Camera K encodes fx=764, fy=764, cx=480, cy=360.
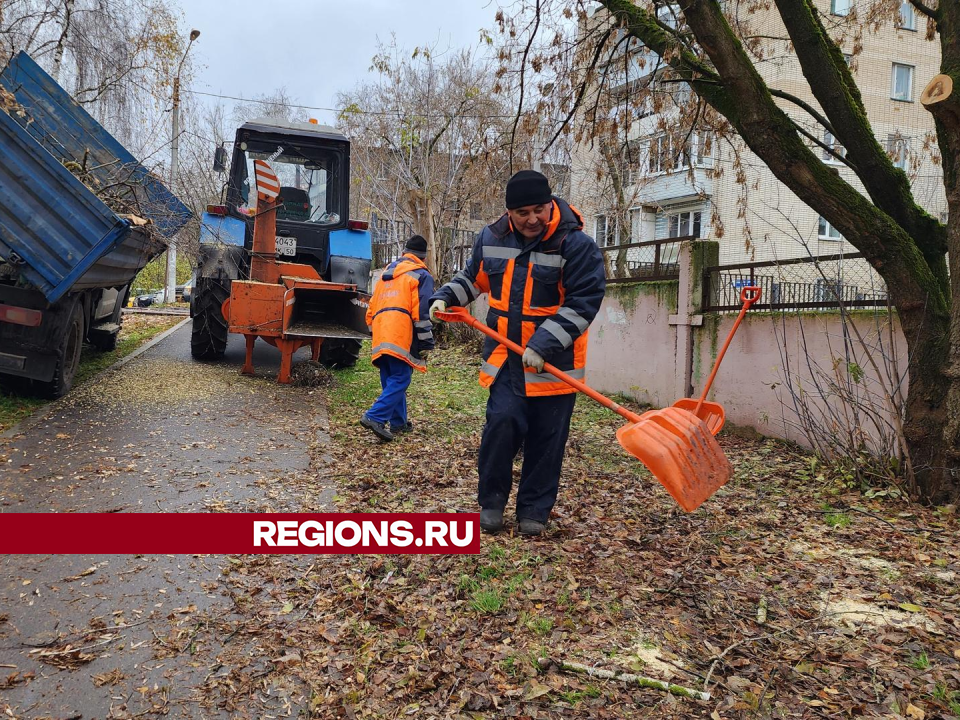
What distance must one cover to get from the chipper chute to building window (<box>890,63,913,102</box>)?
920 inches

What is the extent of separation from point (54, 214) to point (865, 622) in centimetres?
604

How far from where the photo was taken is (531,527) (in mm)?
4027

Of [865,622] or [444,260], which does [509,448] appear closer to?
[865,622]

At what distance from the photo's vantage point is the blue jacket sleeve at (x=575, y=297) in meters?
3.77

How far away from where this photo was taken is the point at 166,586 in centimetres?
335

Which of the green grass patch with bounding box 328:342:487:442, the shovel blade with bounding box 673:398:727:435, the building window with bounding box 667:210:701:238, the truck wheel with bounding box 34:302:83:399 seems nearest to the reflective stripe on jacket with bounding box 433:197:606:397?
the shovel blade with bounding box 673:398:727:435

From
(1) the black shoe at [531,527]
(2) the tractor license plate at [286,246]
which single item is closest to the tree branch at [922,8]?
(1) the black shoe at [531,527]

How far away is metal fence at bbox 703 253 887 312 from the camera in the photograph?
5.49 metres

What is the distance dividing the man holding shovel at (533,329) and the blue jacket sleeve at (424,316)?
6.52 feet

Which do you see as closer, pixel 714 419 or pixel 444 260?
pixel 714 419

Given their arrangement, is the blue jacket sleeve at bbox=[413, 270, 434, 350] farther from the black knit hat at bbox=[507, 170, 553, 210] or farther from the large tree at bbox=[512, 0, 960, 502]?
the large tree at bbox=[512, 0, 960, 502]

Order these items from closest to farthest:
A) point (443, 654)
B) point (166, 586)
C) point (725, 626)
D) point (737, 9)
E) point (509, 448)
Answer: point (443, 654) < point (725, 626) < point (166, 586) < point (509, 448) < point (737, 9)

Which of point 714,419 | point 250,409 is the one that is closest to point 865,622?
point 714,419

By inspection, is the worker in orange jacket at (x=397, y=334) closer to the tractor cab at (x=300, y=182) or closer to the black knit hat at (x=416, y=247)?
the black knit hat at (x=416, y=247)
